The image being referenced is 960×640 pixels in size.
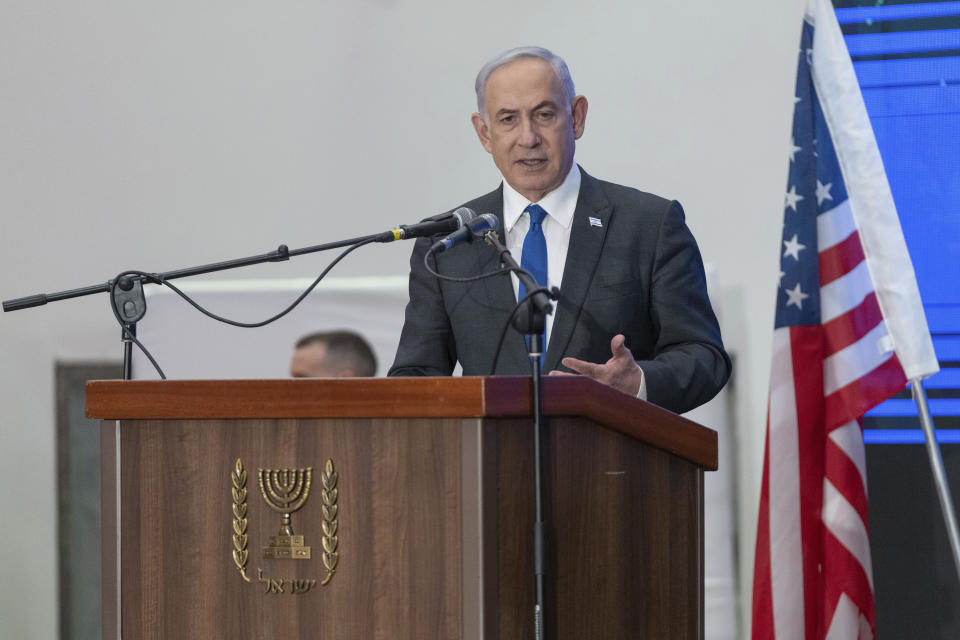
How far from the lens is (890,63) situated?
3.58 meters

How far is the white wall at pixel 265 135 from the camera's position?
385 cm

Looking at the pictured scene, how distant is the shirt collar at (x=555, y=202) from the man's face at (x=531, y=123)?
0.02m

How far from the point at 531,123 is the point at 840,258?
4.85ft

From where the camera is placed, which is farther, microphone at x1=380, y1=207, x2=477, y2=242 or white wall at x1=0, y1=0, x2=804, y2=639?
white wall at x1=0, y1=0, x2=804, y2=639

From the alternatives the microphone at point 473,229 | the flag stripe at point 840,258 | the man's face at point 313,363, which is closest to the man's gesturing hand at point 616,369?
the microphone at point 473,229

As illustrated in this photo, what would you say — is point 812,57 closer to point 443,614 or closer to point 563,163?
point 563,163

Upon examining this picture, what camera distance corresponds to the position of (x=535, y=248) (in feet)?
7.08

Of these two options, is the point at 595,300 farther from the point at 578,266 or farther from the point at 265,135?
the point at 265,135

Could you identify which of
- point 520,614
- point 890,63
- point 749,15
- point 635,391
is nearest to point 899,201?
point 890,63

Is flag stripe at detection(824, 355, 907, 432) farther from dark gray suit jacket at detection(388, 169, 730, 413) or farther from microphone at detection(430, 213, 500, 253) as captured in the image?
microphone at detection(430, 213, 500, 253)

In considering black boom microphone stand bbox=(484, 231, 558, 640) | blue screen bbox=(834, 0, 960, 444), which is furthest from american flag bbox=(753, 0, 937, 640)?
black boom microphone stand bbox=(484, 231, 558, 640)

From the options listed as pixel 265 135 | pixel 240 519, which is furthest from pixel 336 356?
pixel 240 519

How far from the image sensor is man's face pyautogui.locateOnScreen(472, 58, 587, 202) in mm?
2174

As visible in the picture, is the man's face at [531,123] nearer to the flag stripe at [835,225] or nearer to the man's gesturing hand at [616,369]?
the man's gesturing hand at [616,369]
